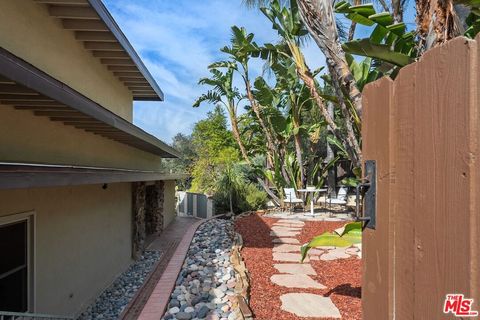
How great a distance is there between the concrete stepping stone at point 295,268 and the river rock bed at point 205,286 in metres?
0.82

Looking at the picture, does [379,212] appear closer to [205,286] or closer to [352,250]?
[205,286]

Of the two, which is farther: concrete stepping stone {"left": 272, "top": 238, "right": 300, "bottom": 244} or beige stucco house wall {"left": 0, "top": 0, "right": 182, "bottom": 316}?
concrete stepping stone {"left": 272, "top": 238, "right": 300, "bottom": 244}

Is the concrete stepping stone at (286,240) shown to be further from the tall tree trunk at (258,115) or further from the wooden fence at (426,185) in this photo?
the wooden fence at (426,185)

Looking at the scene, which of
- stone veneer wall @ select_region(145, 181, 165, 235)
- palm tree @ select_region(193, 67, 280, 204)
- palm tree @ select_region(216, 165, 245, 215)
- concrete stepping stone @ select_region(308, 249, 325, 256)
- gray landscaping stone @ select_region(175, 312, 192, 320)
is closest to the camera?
gray landscaping stone @ select_region(175, 312, 192, 320)

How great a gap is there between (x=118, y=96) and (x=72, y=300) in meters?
6.26

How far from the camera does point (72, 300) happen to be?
24.0ft

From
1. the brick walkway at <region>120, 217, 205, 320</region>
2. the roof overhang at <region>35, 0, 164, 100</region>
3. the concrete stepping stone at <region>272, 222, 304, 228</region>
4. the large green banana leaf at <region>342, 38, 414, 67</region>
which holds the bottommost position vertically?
the brick walkway at <region>120, 217, 205, 320</region>

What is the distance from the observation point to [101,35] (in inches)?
320

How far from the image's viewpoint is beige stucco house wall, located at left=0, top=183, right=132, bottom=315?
20.0ft

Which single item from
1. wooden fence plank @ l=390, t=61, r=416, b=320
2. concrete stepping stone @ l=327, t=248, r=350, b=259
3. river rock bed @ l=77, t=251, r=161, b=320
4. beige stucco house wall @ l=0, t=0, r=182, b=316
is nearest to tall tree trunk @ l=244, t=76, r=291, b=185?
river rock bed @ l=77, t=251, r=161, b=320

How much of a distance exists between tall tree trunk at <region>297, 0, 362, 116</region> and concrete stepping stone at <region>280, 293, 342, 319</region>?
2829mm

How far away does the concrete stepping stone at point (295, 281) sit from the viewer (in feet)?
18.8

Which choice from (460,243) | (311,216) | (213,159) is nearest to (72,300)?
(460,243)

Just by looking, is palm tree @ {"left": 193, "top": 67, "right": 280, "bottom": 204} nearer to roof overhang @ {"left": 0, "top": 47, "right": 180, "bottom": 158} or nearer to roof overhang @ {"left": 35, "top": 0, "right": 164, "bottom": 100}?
roof overhang @ {"left": 35, "top": 0, "right": 164, "bottom": 100}
